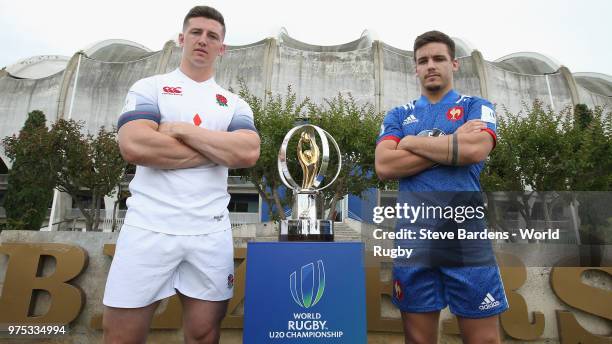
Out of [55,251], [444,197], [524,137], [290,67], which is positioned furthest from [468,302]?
[290,67]

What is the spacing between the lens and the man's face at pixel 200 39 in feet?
7.52

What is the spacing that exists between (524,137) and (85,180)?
15889 mm

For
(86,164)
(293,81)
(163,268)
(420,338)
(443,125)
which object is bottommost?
(420,338)

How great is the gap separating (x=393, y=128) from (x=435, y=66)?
17.2 inches

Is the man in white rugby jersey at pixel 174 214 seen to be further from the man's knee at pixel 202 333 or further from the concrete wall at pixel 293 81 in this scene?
the concrete wall at pixel 293 81

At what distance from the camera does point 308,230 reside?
2459 mm

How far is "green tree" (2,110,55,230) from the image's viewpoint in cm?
1427

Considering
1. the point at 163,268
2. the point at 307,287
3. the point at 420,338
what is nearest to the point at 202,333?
the point at 163,268

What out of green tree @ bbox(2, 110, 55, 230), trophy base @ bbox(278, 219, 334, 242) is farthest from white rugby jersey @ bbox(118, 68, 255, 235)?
green tree @ bbox(2, 110, 55, 230)

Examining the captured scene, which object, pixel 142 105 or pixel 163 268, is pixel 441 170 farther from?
pixel 142 105

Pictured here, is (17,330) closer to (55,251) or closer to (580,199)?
(55,251)

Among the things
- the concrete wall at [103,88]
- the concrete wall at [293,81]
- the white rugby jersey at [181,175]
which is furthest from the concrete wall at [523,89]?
the white rugby jersey at [181,175]

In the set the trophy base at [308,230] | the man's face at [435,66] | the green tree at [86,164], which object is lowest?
the trophy base at [308,230]

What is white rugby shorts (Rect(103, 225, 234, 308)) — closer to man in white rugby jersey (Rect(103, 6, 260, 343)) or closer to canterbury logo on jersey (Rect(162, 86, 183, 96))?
man in white rugby jersey (Rect(103, 6, 260, 343))
